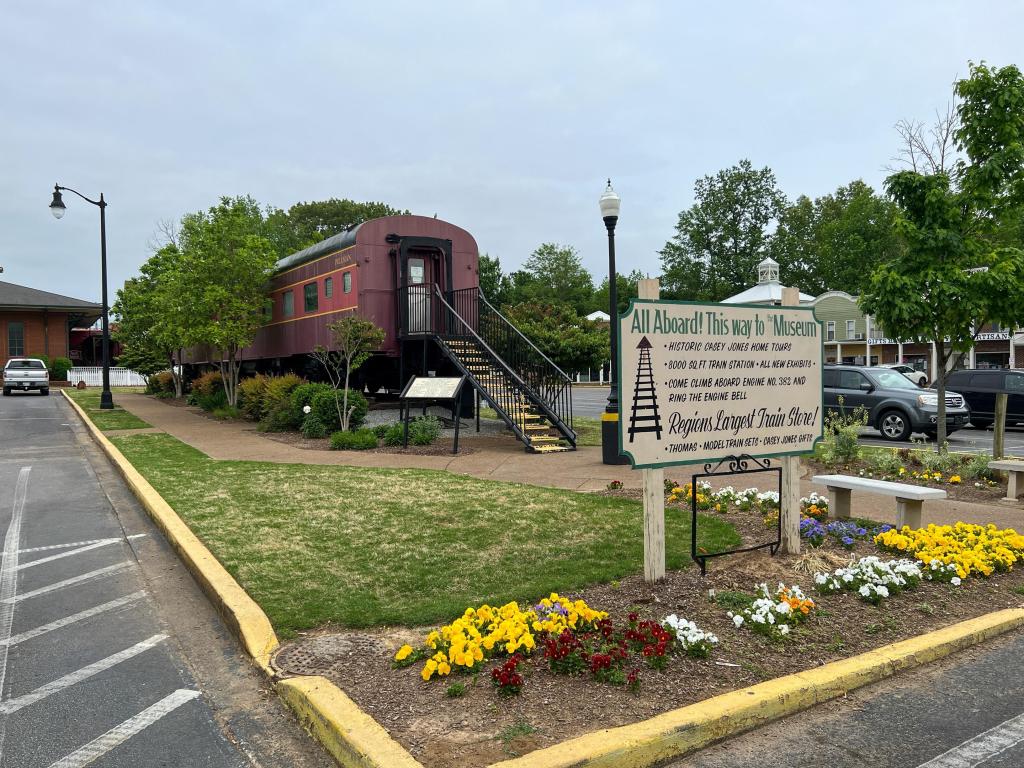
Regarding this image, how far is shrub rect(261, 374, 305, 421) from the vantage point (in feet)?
56.3

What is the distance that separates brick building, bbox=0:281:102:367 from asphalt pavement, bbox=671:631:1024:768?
47.4 meters

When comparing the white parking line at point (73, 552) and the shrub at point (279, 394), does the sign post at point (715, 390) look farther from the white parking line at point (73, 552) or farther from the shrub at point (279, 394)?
the shrub at point (279, 394)

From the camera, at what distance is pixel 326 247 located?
18.2m

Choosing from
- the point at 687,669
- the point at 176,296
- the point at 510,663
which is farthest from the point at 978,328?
the point at 176,296

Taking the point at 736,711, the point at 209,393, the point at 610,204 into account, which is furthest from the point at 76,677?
the point at 209,393

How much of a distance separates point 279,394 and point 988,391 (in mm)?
16571

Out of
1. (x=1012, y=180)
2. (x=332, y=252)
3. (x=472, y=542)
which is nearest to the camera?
(x=472, y=542)

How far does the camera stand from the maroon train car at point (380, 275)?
1662 centimetres

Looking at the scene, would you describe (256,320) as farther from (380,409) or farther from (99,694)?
(99,694)

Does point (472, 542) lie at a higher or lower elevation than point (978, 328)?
lower

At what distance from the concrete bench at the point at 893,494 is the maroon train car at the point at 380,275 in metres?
10.5

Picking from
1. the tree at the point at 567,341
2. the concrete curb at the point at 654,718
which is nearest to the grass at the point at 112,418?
the tree at the point at 567,341

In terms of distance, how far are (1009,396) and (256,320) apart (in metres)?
18.9

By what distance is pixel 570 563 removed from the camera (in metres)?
5.84
